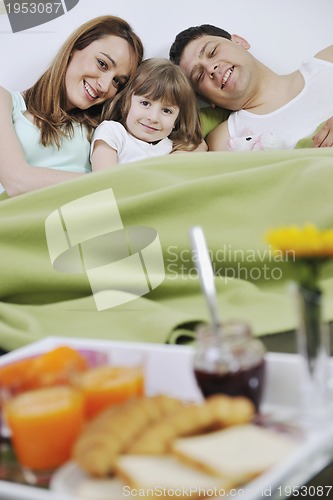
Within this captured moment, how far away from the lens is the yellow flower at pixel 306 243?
59cm

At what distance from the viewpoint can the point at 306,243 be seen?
592mm

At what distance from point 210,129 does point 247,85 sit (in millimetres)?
215

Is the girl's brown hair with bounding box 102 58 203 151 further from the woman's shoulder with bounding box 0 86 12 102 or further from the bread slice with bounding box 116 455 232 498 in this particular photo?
the bread slice with bounding box 116 455 232 498

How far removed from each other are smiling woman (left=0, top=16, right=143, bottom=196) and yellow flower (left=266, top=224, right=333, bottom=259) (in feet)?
5.20

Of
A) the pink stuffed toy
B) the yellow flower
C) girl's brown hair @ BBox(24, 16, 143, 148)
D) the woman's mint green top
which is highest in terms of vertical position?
the yellow flower

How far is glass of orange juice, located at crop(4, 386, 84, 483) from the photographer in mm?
567

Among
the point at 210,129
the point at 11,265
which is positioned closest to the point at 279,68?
the point at 210,129

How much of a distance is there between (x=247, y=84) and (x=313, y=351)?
1850 mm

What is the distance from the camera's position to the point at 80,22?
2385mm

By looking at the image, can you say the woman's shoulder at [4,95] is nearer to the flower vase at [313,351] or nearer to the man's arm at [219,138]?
the man's arm at [219,138]

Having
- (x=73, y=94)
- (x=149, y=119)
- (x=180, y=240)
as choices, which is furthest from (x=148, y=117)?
(x=180, y=240)

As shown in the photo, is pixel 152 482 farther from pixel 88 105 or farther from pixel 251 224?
pixel 88 105

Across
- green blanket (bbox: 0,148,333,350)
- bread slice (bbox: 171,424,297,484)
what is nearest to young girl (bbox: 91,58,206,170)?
green blanket (bbox: 0,148,333,350)

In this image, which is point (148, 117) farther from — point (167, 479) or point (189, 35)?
point (167, 479)
